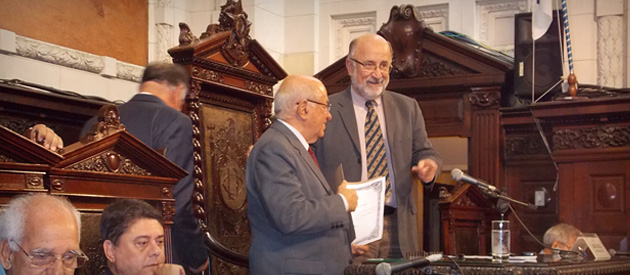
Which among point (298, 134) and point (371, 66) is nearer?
point (298, 134)

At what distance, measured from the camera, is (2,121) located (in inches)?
199

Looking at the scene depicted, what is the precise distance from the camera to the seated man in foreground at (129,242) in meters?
2.78

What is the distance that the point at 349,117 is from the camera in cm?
372

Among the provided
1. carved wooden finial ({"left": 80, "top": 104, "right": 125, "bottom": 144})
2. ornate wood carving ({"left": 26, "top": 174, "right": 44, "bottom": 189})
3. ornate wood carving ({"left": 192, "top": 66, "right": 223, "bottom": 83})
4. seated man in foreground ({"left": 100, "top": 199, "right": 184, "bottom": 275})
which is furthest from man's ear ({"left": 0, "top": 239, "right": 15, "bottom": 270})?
ornate wood carving ({"left": 192, "top": 66, "right": 223, "bottom": 83})

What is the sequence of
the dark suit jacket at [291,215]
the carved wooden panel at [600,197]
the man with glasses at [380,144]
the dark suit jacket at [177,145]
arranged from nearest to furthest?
the dark suit jacket at [291,215] < the dark suit jacket at [177,145] < the man with glasses at [380,144] < the carved wooden panel at [600,197]

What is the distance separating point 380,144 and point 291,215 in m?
1.00

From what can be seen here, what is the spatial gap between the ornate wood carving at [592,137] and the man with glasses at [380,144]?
2.26m

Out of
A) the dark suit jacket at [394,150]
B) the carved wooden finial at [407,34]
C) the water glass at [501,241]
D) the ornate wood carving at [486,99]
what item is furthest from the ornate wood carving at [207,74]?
the ornate wood carving at [486,99]

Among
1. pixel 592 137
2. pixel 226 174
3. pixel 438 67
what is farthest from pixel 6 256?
pixel 438 67

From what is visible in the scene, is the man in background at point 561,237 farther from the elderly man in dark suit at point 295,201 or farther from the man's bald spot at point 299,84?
the man's bald spot at point 299,84

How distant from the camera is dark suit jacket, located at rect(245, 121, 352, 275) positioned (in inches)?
111

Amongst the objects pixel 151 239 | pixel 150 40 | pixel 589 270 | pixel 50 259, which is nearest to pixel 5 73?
pixel 150 40

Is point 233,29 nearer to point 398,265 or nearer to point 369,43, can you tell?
point 369,43

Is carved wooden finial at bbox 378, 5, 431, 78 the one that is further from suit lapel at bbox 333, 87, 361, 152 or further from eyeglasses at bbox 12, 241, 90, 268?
eyeglasses at bbox 12, 241, 90, 268
